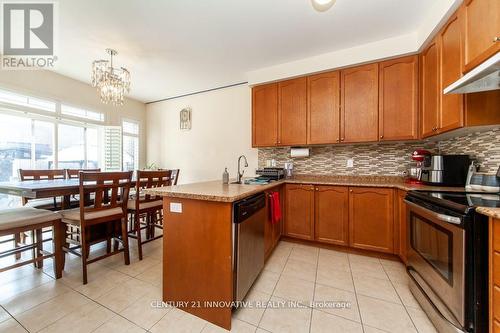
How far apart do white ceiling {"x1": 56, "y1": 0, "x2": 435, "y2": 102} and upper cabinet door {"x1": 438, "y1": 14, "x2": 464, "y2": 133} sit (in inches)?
13.8

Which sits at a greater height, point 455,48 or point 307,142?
point 455,48

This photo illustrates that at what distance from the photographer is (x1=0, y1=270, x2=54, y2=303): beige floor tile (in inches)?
63.1

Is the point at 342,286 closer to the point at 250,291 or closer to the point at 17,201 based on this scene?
the point at 250,291

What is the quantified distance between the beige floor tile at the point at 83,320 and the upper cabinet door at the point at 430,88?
3241mm

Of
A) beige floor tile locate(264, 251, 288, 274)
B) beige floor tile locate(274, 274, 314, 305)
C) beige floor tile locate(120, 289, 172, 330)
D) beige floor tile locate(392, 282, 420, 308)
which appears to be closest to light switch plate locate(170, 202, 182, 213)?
beige floor tile locate(120, 289, 172, 330)

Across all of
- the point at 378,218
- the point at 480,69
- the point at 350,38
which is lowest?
the point at 378,218

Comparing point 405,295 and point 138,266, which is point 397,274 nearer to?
point 405,295

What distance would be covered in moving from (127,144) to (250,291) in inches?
164

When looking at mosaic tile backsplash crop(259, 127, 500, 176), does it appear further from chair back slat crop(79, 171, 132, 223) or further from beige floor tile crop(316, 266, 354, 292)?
chair back slat crop(79, 171, 132, 223)

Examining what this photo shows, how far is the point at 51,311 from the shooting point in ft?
4.67

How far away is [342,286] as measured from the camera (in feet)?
5.71

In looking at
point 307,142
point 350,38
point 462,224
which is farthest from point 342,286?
point 350,38

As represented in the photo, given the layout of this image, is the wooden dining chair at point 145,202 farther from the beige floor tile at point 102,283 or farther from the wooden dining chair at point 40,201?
the wooden dining chair at point 40,201

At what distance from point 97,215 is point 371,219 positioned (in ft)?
9.51
